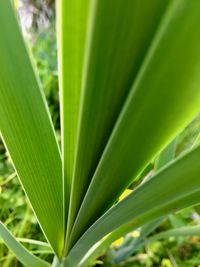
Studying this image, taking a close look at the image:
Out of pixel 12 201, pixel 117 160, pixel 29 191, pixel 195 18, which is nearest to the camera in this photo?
pixel 195 18

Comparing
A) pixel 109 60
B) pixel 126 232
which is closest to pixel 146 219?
pixel 126 232

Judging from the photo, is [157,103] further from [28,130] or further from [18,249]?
[18,249]

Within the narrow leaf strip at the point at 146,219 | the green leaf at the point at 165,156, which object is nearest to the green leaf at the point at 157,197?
the narrow leaf strip at the point at 146,219

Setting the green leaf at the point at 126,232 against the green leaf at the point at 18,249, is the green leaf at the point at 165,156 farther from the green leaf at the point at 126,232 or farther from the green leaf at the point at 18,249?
the green leaf at the point at 18,249

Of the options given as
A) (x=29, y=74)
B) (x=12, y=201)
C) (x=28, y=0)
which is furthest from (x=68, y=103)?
(x=28, y=0)

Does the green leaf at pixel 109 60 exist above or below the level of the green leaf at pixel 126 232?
above

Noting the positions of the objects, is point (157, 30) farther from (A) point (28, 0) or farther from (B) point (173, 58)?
(A) point (28, 0)

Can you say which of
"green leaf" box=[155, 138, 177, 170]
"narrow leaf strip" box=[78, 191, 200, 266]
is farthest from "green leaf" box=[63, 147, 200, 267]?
"green leaf" box=[155, 138, 177, 170]
